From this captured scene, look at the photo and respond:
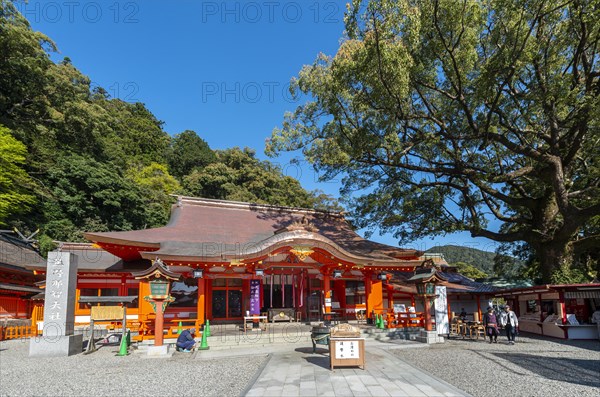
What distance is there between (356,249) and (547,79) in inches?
417

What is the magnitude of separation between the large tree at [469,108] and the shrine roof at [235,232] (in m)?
2.58

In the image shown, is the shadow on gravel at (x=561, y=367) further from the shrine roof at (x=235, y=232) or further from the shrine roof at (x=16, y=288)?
the shrine roof at (x=16, y=288)

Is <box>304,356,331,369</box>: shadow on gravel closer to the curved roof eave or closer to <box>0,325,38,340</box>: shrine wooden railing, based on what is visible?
the curved roof eave

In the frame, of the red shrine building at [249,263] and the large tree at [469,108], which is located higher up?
the large tree at [469,108]

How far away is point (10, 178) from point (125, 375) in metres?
21.0

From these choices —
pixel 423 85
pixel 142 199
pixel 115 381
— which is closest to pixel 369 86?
pixel 423 85

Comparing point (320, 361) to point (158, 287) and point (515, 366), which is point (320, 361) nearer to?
point (515, 366)

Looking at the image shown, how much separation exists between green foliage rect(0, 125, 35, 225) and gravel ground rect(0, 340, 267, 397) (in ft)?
44.8

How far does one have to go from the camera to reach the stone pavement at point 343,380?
20.1 ft

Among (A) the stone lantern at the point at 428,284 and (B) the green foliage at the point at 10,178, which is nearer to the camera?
(A) the stone lantern at the point at 428,284

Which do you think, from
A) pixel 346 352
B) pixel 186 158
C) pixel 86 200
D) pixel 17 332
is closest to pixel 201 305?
pixel 346 352

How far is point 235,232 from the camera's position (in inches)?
679

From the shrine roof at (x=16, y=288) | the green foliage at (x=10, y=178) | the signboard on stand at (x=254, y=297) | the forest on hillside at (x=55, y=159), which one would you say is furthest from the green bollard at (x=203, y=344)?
the green foliage at (x=10, y=178)

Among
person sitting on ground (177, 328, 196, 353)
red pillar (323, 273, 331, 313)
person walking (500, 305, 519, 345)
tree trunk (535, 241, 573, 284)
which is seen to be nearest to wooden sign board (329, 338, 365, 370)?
person sitting on ground (177, 328, 196, 353)
